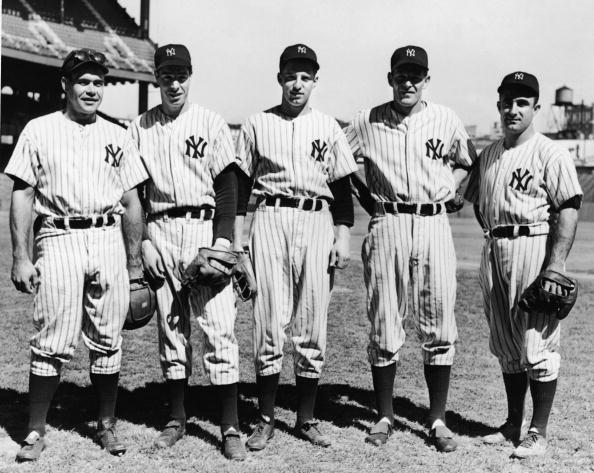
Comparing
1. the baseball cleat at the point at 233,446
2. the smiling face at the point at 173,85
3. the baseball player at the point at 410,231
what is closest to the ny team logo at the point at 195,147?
the smiling face at the point at 173,85

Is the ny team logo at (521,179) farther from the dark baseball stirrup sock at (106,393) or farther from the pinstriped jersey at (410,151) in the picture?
the dark baseball stirrup sock at (106,393)

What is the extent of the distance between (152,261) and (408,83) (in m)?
1.48

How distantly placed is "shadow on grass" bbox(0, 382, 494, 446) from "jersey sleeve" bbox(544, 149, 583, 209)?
1264mm

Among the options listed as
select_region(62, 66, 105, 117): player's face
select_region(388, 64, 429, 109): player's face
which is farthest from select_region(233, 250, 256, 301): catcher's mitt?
select_region(388, 64, 429, 109): player's face

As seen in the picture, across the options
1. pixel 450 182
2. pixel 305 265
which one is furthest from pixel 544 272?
pixel 305 265

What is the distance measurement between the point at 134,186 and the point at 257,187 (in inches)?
23.0

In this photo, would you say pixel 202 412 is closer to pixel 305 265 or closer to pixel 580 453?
pixel 305 265

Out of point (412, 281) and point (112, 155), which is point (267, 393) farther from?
point (112, 155)

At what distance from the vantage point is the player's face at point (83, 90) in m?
3.24

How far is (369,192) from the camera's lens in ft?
11.9

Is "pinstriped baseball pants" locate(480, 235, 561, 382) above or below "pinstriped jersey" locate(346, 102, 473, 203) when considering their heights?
below

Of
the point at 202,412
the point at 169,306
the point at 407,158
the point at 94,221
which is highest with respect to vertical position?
the point at 407,158

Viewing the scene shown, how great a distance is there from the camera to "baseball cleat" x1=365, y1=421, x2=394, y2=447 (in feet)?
11.3

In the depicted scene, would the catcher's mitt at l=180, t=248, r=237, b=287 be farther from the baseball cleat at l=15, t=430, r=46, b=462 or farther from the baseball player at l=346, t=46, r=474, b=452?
the baseball cleat at l=15, t=430, r=46, b=462
